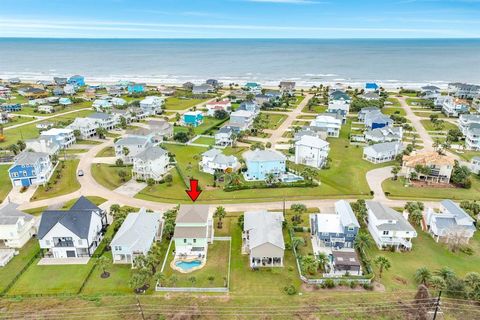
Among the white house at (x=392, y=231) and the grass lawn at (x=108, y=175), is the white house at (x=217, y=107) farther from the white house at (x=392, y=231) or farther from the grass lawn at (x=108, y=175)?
the white house at (x=392, y=231)

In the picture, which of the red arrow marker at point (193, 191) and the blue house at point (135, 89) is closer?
the red arrow marker at point (193, 191)

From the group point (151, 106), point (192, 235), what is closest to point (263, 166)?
point (192, 235)

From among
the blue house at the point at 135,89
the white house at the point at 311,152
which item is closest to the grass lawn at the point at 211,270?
the white house at the point at 311,152

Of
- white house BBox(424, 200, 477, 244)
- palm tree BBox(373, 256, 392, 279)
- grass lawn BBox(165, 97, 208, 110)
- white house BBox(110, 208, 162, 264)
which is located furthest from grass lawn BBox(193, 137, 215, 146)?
palm tree BBox(373, 256, 392, 279)

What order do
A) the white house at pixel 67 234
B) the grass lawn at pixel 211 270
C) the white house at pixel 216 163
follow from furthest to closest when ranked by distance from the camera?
the white house at pixel 216 163
the white house at pixel 67 234
the grass lawn at pixel 211 270

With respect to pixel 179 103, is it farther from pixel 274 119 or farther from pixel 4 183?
pixel 4 183
